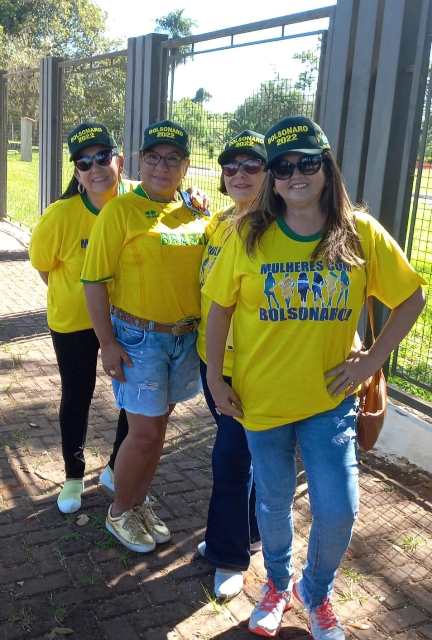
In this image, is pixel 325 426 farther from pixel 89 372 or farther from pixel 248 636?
pixel 89 372

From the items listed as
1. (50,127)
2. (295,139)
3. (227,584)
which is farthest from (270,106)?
(50,127)

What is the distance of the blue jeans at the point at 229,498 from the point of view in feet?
9.81

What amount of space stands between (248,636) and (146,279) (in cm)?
159

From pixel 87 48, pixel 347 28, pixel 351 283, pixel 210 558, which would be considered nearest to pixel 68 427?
pixel 210 558

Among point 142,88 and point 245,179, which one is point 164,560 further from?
point 142,88

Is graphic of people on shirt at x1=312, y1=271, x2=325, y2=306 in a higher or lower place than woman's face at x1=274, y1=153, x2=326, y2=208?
lower

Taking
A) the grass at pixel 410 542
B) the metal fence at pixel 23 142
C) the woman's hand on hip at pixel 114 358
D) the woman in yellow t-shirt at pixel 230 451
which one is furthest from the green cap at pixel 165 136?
the metal fence at pixel 23 142

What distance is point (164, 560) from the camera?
3389 mm

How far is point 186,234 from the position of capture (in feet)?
10.5

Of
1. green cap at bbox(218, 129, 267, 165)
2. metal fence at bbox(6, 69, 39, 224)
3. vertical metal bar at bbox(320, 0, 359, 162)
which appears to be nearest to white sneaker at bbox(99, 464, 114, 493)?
green cap at bbox(218, 129, 267, 165)

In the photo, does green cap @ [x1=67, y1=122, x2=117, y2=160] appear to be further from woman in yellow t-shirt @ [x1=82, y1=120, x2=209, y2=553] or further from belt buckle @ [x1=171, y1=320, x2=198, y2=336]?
belt buckle @ [x1=171, y1=320, x2=198, y2=336]

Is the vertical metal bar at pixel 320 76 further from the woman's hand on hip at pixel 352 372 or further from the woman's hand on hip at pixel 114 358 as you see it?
the woman's hand on hip at pixel 352 372

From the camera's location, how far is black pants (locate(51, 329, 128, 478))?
362cm

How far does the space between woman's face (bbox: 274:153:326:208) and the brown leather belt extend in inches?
36.5
